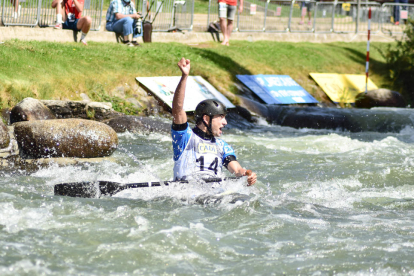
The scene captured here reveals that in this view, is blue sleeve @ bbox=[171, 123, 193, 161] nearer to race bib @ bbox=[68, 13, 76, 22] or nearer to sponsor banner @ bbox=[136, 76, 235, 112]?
sponsor banner @ bbox=[136, 76, 235, 112]

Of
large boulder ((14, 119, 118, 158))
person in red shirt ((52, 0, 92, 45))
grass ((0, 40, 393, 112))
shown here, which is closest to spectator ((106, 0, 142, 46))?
grass ((0, 40, 393, 112))

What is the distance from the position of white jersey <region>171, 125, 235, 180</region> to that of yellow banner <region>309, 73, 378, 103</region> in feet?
38.5

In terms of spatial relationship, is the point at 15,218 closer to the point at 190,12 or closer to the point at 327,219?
the point at 327,219

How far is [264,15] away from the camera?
840 inches

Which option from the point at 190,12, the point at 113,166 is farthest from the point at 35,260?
the point at 190,12

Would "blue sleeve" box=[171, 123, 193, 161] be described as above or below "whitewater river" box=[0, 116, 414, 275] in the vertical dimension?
above

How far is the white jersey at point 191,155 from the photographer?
607 centimetres

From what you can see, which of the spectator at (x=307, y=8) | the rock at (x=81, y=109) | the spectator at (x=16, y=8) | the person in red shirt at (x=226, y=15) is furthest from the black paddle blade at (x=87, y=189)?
the spectator at (x=307, y=8)

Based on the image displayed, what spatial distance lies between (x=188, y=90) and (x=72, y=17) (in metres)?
3.33

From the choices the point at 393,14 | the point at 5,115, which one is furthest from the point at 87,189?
the point at 393,14

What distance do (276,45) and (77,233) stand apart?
52.9 feet

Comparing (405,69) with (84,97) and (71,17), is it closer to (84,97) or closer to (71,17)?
(71,17)

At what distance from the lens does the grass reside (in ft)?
36.6

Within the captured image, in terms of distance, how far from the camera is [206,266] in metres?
4.57
